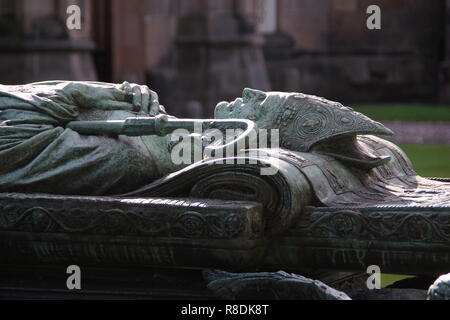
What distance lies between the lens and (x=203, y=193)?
6828 mm

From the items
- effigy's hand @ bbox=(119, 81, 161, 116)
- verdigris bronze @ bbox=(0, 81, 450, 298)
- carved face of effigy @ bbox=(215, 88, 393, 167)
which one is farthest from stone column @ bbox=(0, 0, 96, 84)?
carved face of effigy @ bbox=(215, 88, 393, 167)

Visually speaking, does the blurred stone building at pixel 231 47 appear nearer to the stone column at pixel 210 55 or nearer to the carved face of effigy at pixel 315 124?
the stone column at pixel 210 55

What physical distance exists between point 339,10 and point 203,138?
2156 centimetres

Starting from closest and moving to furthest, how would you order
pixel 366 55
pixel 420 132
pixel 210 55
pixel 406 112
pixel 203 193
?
pixel 203 193
pixel 420 132
pixel 210 55
pixel 406 112
pixel 366 55

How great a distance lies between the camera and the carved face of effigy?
7289mm

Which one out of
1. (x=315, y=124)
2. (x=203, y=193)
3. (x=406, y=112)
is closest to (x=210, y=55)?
(x=406, y=112)

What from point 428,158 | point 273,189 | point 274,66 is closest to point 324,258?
point 273,189

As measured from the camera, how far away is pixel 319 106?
24.3 feet

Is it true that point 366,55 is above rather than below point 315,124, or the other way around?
below

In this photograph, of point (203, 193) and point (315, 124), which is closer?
point (203, 193)

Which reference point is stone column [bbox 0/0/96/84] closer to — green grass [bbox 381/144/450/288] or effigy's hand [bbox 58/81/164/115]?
green grass [bbox 381/144/450/288]

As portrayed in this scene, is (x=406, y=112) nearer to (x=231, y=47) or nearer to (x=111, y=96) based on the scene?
(x=231, y=47)

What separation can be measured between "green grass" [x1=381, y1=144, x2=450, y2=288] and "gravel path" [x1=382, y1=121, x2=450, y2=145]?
2.08 feet

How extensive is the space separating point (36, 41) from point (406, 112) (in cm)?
796
